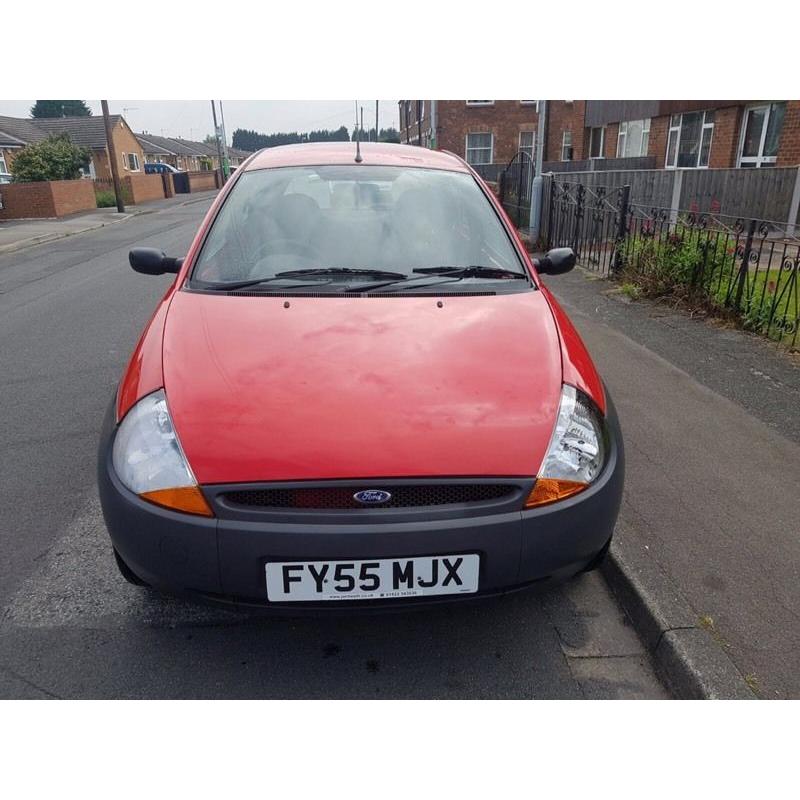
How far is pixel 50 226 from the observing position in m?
22.1

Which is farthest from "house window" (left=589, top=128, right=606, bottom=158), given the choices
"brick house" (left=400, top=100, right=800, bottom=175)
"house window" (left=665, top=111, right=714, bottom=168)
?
"house window" (left=665, top=111, right=714, bottom=168)

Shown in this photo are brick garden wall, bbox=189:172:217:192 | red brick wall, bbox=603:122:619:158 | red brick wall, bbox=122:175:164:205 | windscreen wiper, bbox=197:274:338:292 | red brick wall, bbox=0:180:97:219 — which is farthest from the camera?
brick garden wall, bbox=189:172:217:192

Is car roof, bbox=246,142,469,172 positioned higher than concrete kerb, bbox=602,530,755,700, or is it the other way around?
car roof, bbox=246,142,469,172

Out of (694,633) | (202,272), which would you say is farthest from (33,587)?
(694,633)

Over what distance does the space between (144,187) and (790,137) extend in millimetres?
33053

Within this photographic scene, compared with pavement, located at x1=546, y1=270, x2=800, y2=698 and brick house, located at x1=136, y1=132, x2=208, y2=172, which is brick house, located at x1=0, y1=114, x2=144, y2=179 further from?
pavement, located at x1=546, y1=270, x2=800, y2=698

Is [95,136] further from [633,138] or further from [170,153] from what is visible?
[633,138]

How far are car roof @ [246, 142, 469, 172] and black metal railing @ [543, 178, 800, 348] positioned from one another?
333cm

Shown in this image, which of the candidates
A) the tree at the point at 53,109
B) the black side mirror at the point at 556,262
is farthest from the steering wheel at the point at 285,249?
the tree at the point at 53,109

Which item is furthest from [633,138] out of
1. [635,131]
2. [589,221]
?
[589,221]

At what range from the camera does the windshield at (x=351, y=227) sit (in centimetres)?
302

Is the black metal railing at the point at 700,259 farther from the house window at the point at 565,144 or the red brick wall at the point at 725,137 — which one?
the house window at the point at 565,144

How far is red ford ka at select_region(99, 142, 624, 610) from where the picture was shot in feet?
6.32

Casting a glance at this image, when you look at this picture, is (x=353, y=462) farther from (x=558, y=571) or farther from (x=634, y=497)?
(x=634, y=497)
